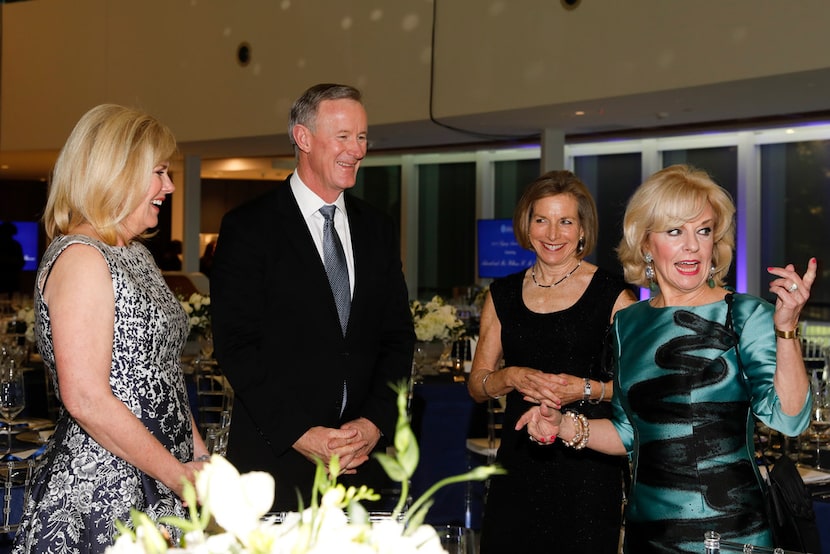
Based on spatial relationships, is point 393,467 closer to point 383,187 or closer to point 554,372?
point 554,372

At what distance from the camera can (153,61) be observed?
14062 mm

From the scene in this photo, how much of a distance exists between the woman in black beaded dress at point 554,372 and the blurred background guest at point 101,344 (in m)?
1.17

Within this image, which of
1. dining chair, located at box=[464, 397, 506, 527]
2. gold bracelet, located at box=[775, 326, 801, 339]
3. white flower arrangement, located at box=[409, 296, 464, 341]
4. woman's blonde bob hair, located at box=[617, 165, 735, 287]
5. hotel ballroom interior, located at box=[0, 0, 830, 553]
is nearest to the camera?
gold bracelet, located at box=[775, 326, 801, 339]

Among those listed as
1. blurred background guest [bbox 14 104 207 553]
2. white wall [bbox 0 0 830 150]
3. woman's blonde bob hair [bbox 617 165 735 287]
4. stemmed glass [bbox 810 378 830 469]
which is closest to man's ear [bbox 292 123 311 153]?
blurred background guest [bbox 14 104 207 553]

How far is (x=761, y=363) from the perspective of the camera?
219 centimetres

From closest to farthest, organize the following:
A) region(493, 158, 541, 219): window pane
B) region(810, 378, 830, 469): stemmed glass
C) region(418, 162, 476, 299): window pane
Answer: region(810, 378, 830, 469): stemmed glass
region(493, 158, 541, 219): window pane
region(418, 162, 476, 299): window pane

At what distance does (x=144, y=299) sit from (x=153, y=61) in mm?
12474

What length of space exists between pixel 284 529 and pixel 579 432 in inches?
61.5

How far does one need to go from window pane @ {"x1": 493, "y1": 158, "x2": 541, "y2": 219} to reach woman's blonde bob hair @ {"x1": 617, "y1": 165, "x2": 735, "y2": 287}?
1273 centimetres

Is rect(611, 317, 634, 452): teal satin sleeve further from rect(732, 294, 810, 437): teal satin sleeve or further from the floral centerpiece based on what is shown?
the floral centerpiece

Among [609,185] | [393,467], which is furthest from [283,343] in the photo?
[609,185]

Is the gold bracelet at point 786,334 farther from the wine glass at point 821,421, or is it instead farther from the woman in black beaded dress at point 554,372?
the wine glass at point 821,421

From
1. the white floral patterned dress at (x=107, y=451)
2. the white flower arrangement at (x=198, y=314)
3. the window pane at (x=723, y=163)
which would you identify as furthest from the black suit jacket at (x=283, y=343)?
the window pane at (x=723, y=163)

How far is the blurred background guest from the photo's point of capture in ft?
7.28
